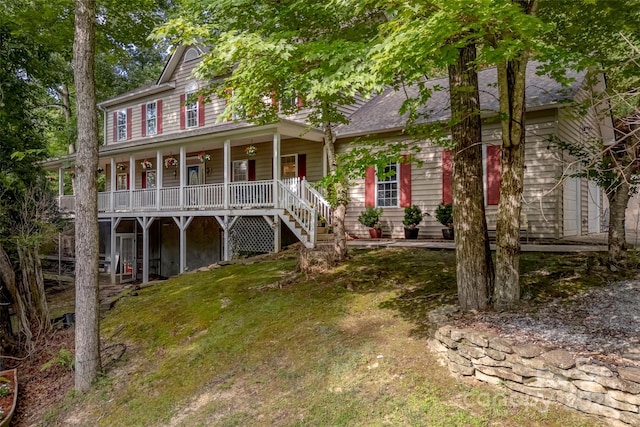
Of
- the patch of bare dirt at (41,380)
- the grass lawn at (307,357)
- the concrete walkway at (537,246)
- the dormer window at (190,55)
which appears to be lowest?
the patch of bare dirt at (41,380)

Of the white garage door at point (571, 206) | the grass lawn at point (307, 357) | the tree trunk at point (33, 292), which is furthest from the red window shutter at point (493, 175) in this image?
the tree trunk at point (33, 292)

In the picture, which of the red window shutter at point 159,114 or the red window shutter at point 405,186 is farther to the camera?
the red window shutter at point 159,114

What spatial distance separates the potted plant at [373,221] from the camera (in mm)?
12180

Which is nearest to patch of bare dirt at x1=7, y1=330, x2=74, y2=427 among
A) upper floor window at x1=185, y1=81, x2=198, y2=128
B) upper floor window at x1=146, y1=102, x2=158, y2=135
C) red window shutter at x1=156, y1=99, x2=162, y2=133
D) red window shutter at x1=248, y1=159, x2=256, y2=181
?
red window shutter at x1=248, y1=159, x2=256, y2=181

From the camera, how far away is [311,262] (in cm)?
825

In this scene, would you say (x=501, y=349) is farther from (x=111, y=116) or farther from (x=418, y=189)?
(x=111, y=116)

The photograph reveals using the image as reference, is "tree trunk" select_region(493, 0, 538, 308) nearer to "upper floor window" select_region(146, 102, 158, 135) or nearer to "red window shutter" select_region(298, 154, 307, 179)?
"red window shutter" select_region(298, 154, 307, 179)

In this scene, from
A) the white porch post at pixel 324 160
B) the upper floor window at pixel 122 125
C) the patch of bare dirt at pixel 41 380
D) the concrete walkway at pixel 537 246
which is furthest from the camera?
the upper floor window at pixel 122 125

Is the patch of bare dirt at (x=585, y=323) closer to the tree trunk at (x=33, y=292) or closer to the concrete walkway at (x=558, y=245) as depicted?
the concrete walkway at (x=558, y=245)

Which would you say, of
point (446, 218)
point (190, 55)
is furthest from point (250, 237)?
point (190, 55)

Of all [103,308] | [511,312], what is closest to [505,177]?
[511,312]

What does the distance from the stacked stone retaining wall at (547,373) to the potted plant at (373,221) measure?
796cm

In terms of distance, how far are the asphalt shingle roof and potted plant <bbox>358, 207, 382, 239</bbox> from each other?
2.37 metres

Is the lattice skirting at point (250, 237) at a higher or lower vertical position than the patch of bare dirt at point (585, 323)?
higher
